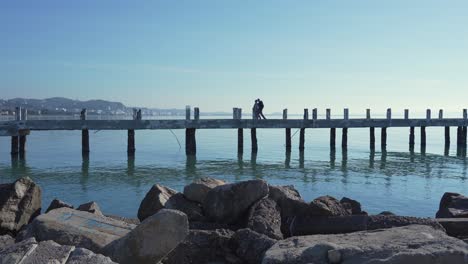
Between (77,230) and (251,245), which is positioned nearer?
(77,230)

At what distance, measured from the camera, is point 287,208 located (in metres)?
7.98

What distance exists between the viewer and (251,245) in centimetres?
625

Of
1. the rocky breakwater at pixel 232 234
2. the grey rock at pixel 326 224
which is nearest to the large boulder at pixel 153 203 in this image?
the rocky breakwater at pixel 232 234

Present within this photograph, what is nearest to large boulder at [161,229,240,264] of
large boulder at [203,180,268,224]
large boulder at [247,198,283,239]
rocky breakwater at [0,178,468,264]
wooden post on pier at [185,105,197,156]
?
rocky breakwater at [0,178,468,264]

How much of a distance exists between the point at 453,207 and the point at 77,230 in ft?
23.4

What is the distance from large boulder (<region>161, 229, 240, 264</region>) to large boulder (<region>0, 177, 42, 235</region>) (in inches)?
124

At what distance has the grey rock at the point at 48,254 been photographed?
454 centimetres

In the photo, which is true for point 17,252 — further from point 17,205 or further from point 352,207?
point 352,207

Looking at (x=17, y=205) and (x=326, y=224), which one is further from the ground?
(x=17, y=205)

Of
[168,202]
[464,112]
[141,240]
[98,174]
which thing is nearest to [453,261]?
[141,240]

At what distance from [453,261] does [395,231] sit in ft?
3.69

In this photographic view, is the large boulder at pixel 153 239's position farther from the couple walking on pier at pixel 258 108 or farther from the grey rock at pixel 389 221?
the couple walking on pier at pixel 258 108

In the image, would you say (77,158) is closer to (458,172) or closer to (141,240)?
(458,172)

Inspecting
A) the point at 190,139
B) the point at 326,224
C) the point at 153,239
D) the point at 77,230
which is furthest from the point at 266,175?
the point at 153,239
